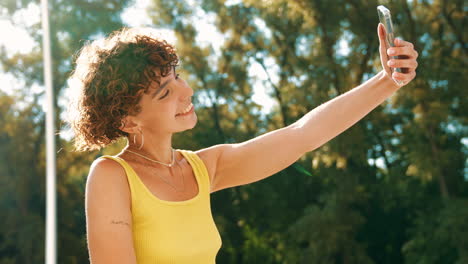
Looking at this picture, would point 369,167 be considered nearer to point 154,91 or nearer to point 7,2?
point 7,2

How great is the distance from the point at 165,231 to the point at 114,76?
9.3 inches

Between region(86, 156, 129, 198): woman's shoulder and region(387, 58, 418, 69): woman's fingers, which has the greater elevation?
region(387, 58, 418, 69): woman's fingers

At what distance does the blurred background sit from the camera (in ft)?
26.2

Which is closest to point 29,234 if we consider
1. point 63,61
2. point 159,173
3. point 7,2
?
point 63,61

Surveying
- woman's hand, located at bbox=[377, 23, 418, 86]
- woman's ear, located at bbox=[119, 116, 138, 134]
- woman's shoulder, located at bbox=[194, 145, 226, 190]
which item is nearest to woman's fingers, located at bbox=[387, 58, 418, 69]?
woman's hand, located at bbox=[377, 23, 418, 86]

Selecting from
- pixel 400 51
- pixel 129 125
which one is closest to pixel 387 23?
pixel 400 51

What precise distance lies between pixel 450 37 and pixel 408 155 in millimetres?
1725

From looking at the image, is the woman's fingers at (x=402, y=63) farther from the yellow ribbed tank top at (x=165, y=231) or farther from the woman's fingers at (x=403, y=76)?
the yellow ribbed tank top at (x=165, y=231)

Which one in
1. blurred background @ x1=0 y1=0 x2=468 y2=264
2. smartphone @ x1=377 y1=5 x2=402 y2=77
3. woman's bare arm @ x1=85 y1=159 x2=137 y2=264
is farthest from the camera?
blurred background @ x1=0 y1=0 x2=468 y2=264

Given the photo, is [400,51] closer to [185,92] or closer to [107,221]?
[185,92]

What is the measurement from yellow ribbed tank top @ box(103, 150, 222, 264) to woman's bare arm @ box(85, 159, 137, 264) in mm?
27

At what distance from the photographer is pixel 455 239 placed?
752 centimetres

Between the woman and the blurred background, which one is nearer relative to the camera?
the woman

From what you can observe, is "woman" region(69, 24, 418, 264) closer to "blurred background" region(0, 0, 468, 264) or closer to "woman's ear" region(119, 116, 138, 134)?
"woman's ear" region(119, 116, 138, 134)
